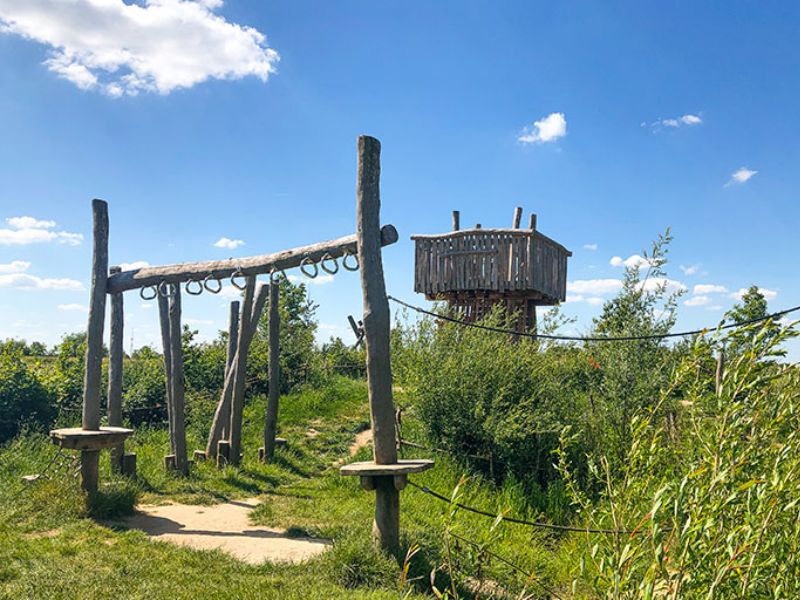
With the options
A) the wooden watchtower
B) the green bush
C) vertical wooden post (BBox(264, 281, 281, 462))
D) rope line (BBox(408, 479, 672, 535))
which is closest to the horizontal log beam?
vertical wooden post (BBox(264, 281, 281, 462))

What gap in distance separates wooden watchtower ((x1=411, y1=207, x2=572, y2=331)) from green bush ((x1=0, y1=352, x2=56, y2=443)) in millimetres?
9318

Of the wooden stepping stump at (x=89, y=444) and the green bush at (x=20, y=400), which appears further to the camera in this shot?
the green bush at (x=20, y=400)

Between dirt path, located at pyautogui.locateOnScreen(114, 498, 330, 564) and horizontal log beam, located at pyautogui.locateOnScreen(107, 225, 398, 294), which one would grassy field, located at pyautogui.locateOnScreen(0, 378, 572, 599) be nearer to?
dirt path, located at pyautogui.locateOnScreen(114, 498, 330, 564)

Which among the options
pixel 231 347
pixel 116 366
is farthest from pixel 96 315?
pixel 231 347

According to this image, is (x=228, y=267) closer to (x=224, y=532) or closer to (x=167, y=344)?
(x=167, y=344)

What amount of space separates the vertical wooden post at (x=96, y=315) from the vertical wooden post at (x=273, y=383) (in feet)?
9.81

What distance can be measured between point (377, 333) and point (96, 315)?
4.55 meters

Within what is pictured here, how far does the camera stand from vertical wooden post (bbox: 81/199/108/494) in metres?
8.45

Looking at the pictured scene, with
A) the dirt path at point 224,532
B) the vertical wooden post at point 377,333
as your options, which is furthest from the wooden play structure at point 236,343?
the dirt path at point 224,532

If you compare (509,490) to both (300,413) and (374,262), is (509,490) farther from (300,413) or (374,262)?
(300,413)

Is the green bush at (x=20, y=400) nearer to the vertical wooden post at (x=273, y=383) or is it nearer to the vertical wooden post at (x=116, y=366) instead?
the vertical wooden post at (x=116, y=366)

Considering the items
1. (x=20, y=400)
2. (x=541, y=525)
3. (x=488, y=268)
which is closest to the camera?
(x=541, y=525)

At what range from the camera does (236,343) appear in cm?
1204

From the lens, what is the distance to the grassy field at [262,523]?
5.41 meters
